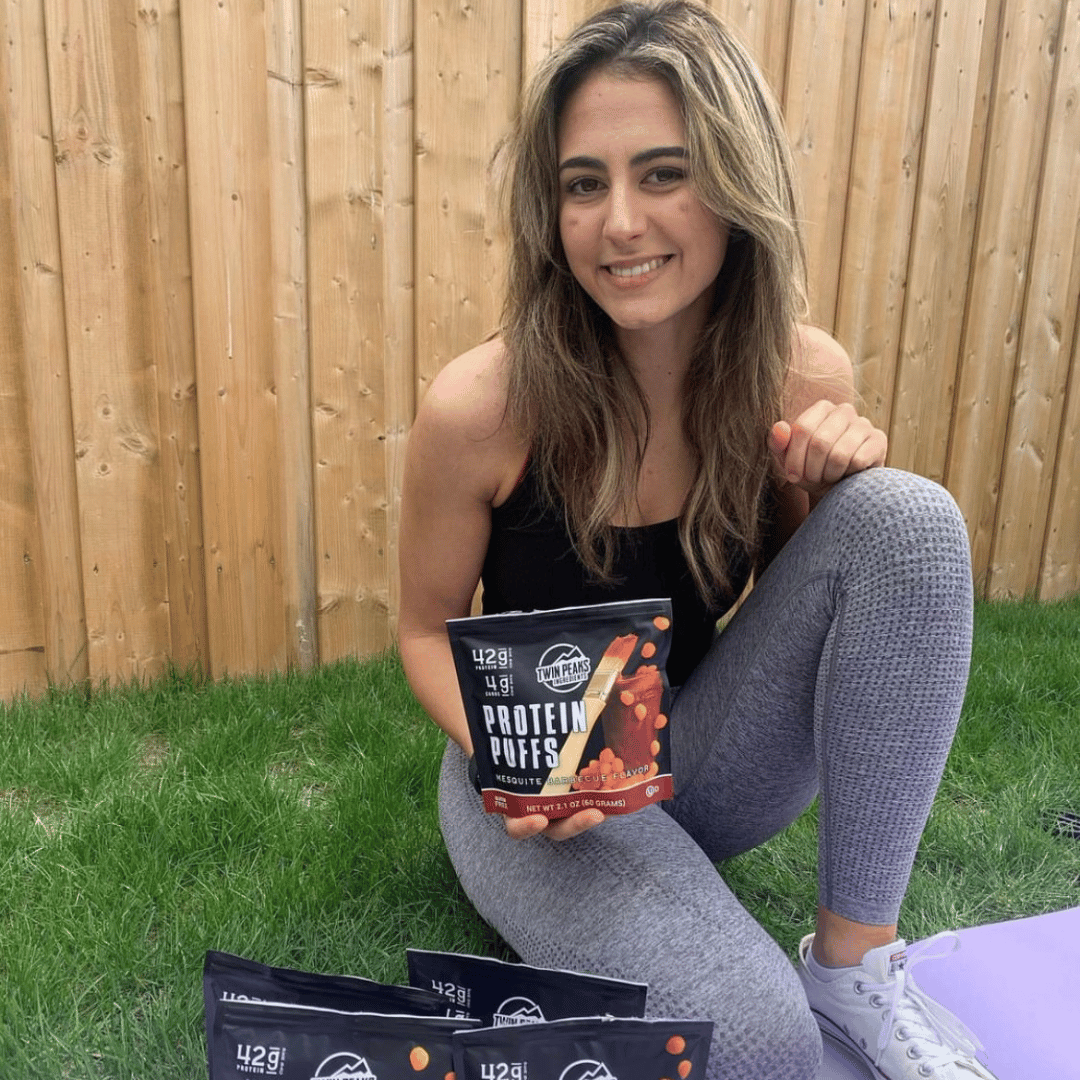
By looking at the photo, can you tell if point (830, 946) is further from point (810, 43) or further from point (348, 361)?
point (810, 43)

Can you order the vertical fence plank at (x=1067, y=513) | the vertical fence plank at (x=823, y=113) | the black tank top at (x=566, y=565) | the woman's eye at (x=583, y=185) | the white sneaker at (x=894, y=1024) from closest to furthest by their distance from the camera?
the white sneaker at (x=894, y=1024), the woman's eye at (x=583, y=185), the black tank top at (x=566, y=565), the vertical fence plank at (x=823, y=113), the vertical fence plank at (x=1067, y=513)

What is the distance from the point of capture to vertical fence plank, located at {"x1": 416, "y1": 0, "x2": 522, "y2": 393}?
232 cm

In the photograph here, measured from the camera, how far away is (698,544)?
1.49 meters

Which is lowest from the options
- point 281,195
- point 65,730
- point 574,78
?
point 65,730

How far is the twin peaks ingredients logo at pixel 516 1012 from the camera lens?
118cm

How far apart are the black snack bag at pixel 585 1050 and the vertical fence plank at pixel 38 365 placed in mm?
1535

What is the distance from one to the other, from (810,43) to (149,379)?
1757 mm

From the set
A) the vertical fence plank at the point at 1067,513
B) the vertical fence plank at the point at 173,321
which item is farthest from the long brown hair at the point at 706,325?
the vertical fence plank at the point at 1067,513

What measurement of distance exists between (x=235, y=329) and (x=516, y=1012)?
1554 millimetres

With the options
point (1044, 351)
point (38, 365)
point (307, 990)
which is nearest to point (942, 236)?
point (1044, 351)

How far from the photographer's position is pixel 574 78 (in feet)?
4.43

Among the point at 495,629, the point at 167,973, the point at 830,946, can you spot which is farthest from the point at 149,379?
the point at 830,946

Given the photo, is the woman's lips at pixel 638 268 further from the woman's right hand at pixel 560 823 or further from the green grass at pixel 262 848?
the green grass at pixel 262 848

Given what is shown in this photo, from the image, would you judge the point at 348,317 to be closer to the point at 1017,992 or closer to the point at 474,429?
the point at 474,429
